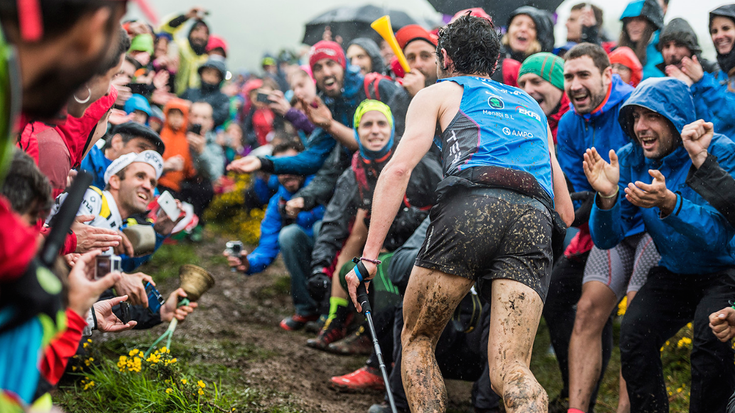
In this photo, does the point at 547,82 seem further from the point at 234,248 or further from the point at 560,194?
the point at 234,248

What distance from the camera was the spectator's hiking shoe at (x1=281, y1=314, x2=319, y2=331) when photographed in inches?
236

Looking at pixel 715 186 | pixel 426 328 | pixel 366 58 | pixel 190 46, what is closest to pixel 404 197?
pixel 426 328

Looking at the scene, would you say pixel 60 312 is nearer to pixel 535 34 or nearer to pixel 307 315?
pixel 307 315

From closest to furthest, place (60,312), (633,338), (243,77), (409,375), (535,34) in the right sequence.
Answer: (60,312) < (409,375) < (633,338) < (535,34) < (243,77)

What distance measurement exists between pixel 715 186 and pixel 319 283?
3244 millimetres

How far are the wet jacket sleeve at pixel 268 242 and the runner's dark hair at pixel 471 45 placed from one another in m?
3.59

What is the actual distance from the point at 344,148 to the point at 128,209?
7.08 feet

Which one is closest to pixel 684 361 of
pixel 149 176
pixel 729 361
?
pixel 729 361

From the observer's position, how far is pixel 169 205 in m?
4.63

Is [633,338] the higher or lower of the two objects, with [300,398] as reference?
higher

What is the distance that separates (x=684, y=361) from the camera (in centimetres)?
506

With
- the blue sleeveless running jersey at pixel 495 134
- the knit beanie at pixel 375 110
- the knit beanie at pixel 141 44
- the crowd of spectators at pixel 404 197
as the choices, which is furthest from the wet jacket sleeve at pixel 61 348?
the knit beanie at pixel 141 44

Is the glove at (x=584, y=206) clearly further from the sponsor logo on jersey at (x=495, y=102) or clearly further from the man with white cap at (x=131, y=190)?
the man with white cap at (x=131, y=190)

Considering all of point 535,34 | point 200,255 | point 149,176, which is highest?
point 535,34
